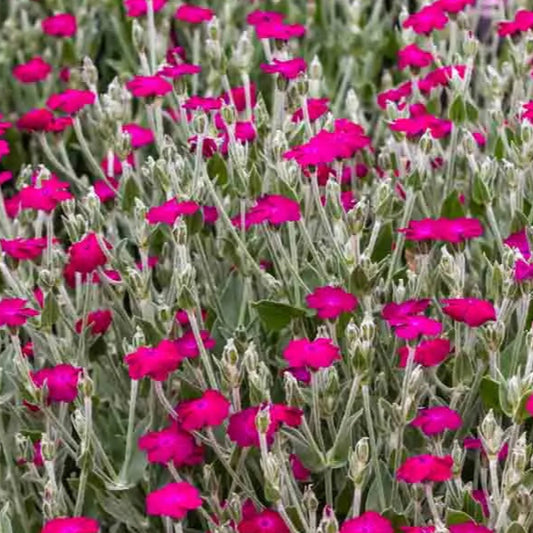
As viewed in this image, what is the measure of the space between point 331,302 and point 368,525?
322mm

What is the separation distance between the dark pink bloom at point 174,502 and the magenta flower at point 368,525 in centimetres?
18

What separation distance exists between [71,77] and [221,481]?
1.38 meters

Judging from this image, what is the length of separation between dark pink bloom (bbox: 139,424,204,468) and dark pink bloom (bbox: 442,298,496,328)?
15.0 inches

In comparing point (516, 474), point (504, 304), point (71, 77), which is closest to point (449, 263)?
point (504, 304)

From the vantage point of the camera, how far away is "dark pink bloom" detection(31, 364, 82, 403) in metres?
1.68

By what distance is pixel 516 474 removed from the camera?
4.66 feet

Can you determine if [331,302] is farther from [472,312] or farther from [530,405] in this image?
[530,405]

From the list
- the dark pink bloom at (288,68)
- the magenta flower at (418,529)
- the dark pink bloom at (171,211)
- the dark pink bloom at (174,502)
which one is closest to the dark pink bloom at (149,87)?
the dark pink bloom at (288,68)

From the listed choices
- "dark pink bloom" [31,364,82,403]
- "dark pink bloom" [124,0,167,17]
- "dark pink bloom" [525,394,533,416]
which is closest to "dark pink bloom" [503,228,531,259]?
"dark pink bloom" [525,394,533,416]

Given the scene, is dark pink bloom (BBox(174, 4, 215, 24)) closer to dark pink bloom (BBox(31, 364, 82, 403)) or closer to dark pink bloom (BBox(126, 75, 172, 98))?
dark pink bloom (BBox(126, 75, 172, 98))

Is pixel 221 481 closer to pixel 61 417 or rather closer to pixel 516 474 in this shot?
pixel 61 417

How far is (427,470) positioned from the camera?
145 centimetres

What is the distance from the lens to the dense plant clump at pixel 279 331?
1.56m

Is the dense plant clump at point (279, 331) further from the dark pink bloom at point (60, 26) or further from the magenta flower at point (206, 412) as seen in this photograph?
the dark pink bloom at point (60, 26)
